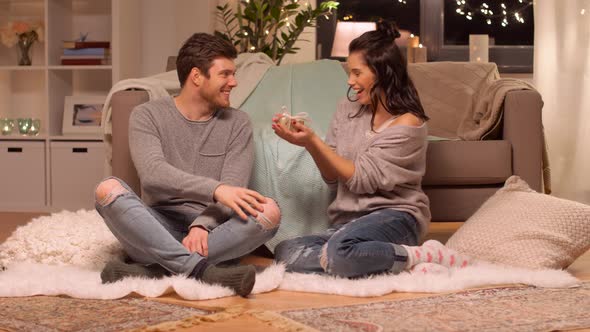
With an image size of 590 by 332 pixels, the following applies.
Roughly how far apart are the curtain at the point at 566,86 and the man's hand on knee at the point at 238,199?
2.70 meters

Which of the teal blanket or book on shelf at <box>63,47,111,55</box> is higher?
book on shelf at <box>63,47,111,55</box>

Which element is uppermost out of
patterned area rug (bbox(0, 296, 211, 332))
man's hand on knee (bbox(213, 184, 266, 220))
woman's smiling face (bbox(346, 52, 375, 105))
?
woman's smiling face (bbox(346, 52, 375, 105))

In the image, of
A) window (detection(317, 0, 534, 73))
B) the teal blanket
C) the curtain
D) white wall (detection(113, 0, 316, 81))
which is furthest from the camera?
window (detection(317, 0, 534, 73))

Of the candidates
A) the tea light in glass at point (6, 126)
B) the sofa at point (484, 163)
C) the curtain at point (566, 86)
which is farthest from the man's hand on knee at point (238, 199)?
the tea light in glass at point (6, 126)

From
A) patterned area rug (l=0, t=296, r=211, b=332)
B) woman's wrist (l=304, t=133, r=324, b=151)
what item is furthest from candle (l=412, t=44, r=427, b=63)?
patterned area rug (l=0, t=296, r=211, b=332)

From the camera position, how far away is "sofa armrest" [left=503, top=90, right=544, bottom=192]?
357 centimetres

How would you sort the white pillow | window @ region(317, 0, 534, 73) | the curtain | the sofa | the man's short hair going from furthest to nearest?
window @ region(317, 0, 534, 73) < the curtain < the sofa < the white pillow < the man's short hair

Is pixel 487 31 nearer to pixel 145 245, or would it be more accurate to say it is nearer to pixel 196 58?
pixel 196 58

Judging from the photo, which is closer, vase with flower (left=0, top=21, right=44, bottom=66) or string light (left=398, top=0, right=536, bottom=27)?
vase with flower (left=0, top=21, right=44, bottom=66)

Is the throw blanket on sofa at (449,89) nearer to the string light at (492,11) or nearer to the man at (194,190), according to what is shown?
the man at (194,190)

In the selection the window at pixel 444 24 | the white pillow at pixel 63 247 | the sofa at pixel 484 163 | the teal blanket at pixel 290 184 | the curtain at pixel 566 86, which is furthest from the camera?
the window at pixel 444 24

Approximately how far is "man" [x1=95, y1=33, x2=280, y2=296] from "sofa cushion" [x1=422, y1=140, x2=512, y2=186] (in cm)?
86

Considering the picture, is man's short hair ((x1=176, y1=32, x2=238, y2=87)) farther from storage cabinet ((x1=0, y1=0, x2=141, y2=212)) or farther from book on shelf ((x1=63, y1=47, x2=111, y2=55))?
book on shelf ((x1=63, y1=47, x2=111, y2=55))

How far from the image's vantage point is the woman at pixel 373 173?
2775mm
